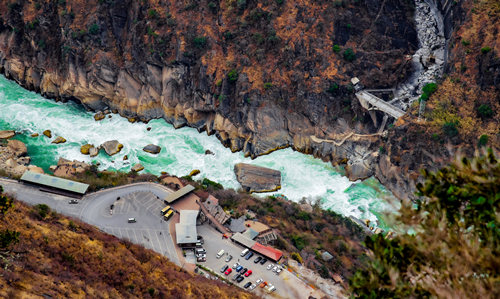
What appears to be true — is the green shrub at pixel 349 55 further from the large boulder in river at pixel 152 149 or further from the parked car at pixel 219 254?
the parked car at pixel 219 254

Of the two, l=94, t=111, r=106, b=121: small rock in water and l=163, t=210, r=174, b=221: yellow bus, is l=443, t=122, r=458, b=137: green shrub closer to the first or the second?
l=163, t=210, r=174, b=221: yellow bus

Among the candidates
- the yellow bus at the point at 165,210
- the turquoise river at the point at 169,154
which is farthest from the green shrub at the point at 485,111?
the yellow bus at the point at 165,210

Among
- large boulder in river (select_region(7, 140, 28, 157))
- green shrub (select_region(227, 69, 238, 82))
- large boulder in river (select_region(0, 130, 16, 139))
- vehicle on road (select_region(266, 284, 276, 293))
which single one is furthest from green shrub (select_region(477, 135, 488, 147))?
large boulder in river (select_region(0, 130, 16, 139))

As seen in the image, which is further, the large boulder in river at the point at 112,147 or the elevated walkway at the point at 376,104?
the large boulder in river at the point at 112,147

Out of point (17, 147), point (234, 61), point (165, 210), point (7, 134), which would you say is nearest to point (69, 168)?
point (17, 147)

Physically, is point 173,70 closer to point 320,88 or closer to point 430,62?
point 320,88

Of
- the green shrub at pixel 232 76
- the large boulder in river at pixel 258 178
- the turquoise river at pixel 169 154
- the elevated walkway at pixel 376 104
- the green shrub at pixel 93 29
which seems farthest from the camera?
the green shrub at pixel 93 29
